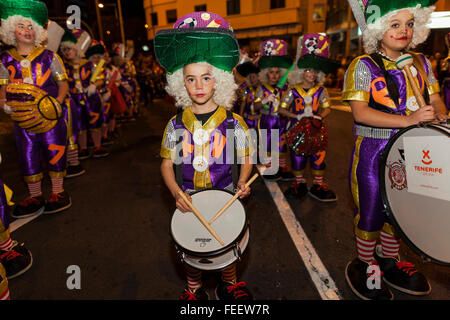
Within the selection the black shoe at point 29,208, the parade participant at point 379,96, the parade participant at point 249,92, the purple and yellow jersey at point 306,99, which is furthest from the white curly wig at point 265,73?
the black shoe at point 29,208

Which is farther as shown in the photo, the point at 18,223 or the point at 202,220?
the point at 18,223

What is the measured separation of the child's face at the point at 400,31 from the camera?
2004 mm

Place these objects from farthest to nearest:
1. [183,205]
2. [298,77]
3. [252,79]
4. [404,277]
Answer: [252,79], [298,77], [404,277], [183,205]

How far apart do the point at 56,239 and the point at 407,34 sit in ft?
13.0

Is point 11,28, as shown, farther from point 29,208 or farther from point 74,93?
point 74,93

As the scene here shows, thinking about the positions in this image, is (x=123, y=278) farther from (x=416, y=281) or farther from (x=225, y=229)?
(x=416, y=281)

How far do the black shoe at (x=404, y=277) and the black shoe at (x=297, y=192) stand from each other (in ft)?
5.70

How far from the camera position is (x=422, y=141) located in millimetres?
1604

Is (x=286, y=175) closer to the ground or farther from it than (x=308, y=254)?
farther from it

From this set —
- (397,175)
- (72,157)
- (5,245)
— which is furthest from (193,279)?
(72,157)

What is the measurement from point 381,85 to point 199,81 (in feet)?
4.38

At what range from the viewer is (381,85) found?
212 cm

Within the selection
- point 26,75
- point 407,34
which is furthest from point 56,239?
point 407,34

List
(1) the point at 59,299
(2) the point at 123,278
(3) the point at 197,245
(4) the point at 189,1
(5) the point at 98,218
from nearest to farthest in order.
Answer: (3) the point at 197,245
(1) the point at 59,299
(2) the point at 123,278
(5) the point at 98,218
(4) the point at 189,1
